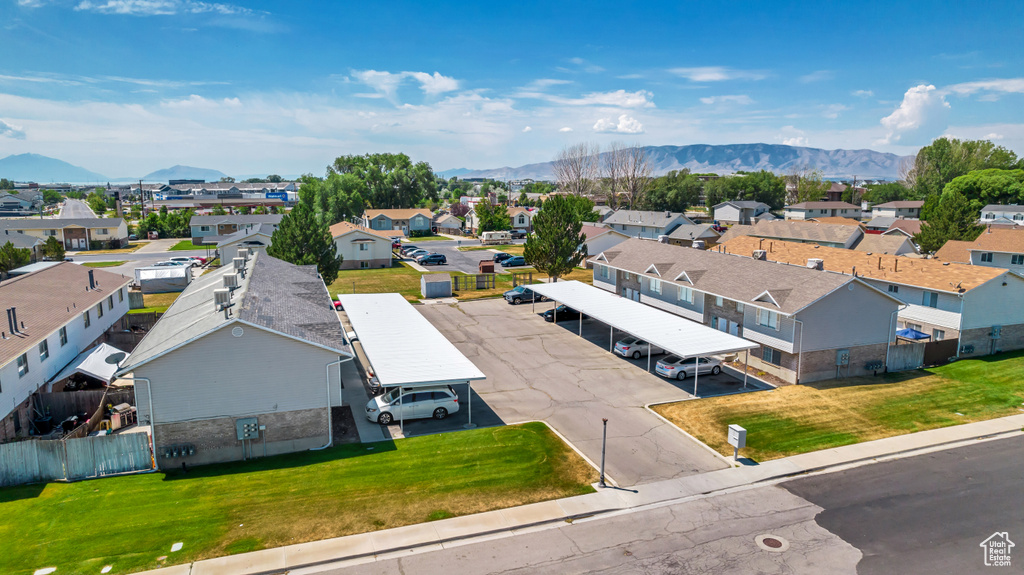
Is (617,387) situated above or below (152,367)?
below

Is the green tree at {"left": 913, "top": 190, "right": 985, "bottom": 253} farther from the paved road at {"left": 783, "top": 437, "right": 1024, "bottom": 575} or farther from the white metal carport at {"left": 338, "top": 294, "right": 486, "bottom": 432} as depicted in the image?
the white metal carport at {"left": 338, "top": 294, "right": 486, "bottom": 432}

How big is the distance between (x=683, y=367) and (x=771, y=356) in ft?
18.7

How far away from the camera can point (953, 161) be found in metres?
137

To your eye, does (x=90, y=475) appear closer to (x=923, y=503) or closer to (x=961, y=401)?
(x=923, y=503)

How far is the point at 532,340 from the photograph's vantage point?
129 ft

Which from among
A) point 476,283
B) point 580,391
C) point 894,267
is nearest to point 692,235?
point 476,283

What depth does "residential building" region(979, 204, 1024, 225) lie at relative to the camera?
95438 mm

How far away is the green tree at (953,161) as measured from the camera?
132500 mm

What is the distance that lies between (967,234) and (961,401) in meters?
43.1

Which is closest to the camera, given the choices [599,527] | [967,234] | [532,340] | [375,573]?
[375,573]

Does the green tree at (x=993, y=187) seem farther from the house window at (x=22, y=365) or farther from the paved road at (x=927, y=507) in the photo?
the house window at (x=22, y=365)

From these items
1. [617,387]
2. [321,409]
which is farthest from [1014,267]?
[321,409]

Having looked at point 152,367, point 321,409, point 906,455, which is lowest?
point 906,455

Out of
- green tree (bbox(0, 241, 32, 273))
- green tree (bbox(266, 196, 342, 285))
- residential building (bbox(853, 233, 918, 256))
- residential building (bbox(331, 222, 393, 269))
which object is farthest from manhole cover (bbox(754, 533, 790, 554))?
green tree (bbox(0, 241, 32, 273))
